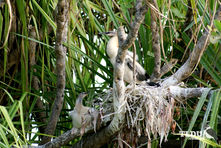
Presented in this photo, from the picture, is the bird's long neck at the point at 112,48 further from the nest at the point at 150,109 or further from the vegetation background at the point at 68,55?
the nest at the point at 150,109

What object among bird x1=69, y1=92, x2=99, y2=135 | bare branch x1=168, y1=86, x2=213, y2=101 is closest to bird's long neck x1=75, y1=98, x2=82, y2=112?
bird x1=69, y1=92, x2=99, y2=135

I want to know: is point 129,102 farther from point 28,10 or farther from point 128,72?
point 28,10

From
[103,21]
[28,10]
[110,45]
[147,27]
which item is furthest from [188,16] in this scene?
[28,10]

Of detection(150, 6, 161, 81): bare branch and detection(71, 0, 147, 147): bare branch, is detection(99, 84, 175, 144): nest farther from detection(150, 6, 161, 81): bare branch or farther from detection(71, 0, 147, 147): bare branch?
detection(150, 6, 161, 81): bare branch

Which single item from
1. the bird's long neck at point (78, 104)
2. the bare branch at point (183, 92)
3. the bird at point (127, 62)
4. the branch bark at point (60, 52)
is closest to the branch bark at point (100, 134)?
the bare branch at point (183, 92)

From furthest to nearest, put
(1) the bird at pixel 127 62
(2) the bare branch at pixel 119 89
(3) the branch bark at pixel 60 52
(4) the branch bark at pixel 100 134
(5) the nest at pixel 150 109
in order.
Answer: (1) the bird at pixel 127 62 < (4) the branch bark at pixel 100 134 < (5) the nest at pixel 150 109 < (3) the branch bark at pixel 60 52 < (2) the bare branch at pixel 119 89

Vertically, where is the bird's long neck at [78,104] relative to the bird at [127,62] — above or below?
below

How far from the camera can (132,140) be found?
151 inches

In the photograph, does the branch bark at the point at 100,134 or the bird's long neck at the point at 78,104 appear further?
the bird's long neck at the point at 78,104

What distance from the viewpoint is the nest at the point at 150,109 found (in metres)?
3.46

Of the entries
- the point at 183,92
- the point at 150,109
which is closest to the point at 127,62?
the point at 183,92

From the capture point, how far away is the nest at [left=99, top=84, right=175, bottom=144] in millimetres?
3457

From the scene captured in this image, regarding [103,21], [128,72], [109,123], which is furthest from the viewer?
[103,21]

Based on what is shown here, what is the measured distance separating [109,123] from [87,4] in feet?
3.61
